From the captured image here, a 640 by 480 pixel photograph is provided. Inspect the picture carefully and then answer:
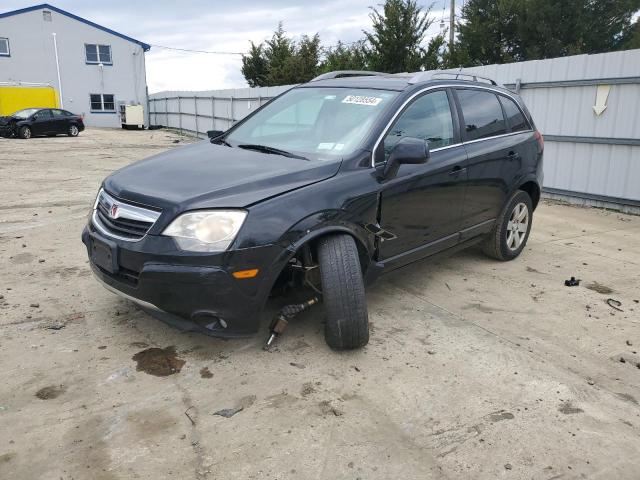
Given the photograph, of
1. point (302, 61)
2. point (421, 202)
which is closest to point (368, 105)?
point (421, 202)

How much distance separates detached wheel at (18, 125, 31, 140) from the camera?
2330 centimetres

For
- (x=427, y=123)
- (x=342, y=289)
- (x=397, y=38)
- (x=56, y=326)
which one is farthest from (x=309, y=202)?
(x=397, y=38)

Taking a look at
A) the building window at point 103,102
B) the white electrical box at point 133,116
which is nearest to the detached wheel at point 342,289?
the white electrical box at point 133,116

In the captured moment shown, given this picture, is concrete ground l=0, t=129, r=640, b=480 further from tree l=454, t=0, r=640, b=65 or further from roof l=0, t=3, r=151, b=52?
roof l=0, t=3, r=151, b=52

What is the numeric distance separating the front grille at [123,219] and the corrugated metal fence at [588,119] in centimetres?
724

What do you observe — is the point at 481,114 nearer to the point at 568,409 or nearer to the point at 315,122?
the point at 315,122

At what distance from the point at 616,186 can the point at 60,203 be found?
330 inches

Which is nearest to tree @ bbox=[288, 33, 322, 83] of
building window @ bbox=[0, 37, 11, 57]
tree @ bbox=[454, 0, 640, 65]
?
tree @ bbox=[454, 0, 640, 65]

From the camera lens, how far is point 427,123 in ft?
13.9

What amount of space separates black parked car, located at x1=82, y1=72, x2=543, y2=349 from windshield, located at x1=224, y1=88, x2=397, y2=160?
1cm

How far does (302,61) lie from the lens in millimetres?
27672

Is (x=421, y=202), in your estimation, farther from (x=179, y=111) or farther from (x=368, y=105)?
(x=179, y=111)

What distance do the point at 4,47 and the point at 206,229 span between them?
117ft

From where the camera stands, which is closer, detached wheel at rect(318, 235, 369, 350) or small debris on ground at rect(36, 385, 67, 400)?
small debris on ground at rect(36, 385, 67, 400)
